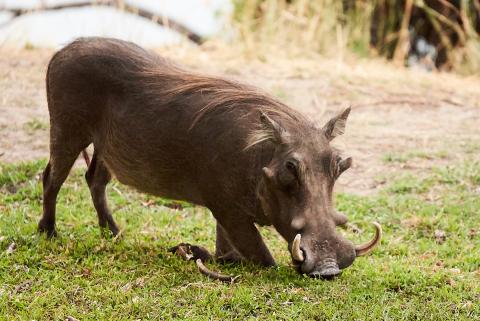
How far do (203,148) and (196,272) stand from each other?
68cm

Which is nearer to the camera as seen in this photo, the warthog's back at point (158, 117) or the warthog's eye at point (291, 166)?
the warthog's eye at point (291, 166)

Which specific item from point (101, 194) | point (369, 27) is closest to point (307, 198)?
point (101, 194)

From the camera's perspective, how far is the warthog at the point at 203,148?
4207 mm

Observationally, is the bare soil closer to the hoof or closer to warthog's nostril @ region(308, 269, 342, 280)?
the hoof

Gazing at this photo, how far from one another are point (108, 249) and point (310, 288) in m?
1.36

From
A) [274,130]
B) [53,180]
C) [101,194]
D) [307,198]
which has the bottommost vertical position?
[101,194]

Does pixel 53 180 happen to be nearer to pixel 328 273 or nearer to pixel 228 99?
pixel 228 99

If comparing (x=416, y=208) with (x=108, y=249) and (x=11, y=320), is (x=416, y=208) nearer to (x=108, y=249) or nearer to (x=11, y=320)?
(x=108, y=249)

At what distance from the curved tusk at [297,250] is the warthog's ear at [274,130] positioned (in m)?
0.57

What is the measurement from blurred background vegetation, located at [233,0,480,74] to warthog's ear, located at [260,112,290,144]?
6960 millimetres

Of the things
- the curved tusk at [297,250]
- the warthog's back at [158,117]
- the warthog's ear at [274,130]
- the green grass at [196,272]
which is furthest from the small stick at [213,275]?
the warthog's ear at [274,130]

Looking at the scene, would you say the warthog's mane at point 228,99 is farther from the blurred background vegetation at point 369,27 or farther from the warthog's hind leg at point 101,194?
the blurred background vegetation at point 369,27

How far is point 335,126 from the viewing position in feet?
14.8

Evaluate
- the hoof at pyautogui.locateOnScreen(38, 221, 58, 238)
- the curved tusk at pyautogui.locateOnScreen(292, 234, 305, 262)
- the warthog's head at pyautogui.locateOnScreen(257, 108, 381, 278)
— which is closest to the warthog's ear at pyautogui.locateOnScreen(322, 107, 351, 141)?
the warthog's head at pyautogui.locateOnScreen(257, 108, 381, 278)
